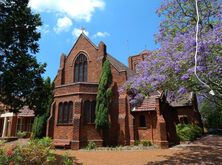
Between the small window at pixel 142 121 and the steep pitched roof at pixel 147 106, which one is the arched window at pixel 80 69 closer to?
the steep pitched roof at pixel 147 106

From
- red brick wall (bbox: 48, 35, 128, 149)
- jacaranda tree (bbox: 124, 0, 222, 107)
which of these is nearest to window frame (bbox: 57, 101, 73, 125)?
red brick wall (bbox: 48, 35, 128, 149)

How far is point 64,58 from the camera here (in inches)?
1080

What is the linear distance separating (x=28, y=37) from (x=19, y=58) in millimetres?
1890

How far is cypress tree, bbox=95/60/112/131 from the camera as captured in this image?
19.7 metres

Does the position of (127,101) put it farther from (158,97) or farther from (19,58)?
(19,58)

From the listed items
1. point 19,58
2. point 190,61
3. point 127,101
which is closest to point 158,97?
point 127,101

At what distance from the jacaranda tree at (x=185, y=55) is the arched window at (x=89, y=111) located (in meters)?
7.73

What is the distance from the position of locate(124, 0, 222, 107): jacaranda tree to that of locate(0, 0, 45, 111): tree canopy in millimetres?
A: 7299

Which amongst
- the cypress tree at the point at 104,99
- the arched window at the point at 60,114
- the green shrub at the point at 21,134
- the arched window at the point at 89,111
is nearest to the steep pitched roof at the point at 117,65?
the cypress tree at the point at 104,99

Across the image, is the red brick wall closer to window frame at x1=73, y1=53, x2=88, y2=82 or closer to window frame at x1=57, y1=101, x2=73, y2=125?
window frame at x1=57, y1=101, x2=73, y2=125

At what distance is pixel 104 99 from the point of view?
2034cm

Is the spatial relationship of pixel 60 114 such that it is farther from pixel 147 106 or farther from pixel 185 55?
pixel 185 55

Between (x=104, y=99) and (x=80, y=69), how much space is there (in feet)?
24.6

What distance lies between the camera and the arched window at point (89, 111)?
20.2 metres
